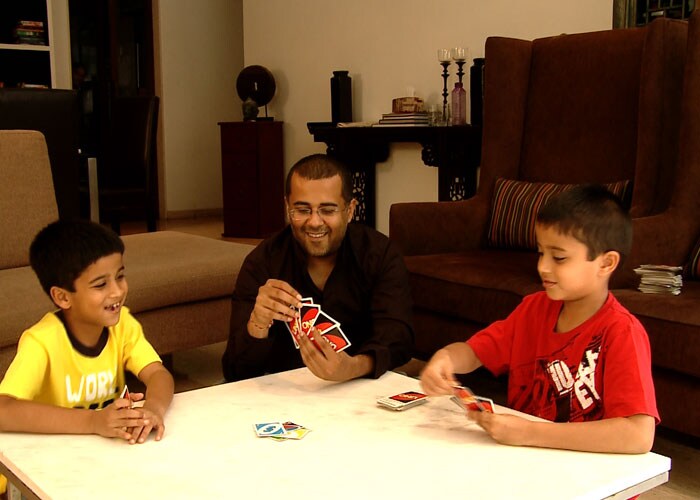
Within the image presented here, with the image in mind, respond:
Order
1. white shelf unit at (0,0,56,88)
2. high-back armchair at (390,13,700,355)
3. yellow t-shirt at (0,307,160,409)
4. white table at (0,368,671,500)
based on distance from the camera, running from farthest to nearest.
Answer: white shelf unit at (0,0,56,88)
high-back armchair at (390,13,700,355)
yellow t-shirt at (0,307,160,409)
white table at (0,368,671,500)

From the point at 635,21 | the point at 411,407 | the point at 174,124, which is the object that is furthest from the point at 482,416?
the point at 174,124

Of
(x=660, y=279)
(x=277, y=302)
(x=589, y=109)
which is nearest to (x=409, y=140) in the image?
(x=589, y=109)

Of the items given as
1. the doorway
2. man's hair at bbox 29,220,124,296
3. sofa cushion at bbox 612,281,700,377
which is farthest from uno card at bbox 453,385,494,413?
the doorway

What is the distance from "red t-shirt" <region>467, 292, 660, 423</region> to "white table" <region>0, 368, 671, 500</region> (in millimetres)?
128

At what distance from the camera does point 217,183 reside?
334 inches

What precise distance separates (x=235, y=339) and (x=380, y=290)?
0.35m

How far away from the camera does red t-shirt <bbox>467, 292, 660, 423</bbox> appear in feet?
4.42

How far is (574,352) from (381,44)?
406cm

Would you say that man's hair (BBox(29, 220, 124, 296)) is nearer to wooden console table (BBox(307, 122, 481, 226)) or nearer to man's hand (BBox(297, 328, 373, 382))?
man's hand (BBox(297, 328, 373, 382))

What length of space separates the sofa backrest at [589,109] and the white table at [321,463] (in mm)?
1727

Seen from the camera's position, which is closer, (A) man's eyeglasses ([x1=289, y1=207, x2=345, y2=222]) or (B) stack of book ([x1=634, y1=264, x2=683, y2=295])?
(A) man's eyeglasses ([x1=289, y1=207, x2=345, y2=222])

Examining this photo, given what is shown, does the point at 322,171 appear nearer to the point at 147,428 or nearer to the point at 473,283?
the point at 147,428

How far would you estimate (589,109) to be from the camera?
10.5ft

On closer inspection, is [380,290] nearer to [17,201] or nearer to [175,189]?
[17,201]
